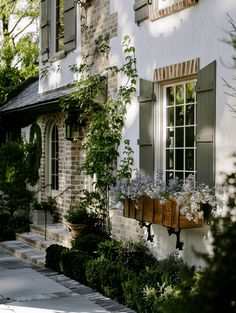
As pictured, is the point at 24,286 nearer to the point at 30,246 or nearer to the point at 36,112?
the point at 30,246

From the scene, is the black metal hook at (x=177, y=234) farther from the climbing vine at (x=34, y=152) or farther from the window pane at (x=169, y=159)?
the climbing vine at (x=34, y=152)

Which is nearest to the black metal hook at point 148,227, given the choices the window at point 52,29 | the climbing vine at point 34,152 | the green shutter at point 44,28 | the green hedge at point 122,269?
the green hedge at point 122,269

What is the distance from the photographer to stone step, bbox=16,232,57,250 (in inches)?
394

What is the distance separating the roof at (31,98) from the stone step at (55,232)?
2470mm

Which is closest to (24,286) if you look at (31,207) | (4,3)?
(31,207)

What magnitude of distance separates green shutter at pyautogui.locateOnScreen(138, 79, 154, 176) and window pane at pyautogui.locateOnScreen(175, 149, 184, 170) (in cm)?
37

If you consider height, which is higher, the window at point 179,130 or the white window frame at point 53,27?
the white window frame at point 53,27

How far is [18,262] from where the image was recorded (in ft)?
30.7

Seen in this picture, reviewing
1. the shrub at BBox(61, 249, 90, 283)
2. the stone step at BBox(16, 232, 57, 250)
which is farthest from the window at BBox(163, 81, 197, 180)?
the stone step at BBox(16, 232, 57, 250)

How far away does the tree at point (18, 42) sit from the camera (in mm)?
19297

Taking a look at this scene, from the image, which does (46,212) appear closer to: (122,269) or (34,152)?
(34,152)

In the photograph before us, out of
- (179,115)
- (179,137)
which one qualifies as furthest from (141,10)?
(179,137)

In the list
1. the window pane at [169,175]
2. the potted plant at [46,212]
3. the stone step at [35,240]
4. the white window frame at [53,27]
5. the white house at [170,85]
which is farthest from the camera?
the white window frame at [53,27]

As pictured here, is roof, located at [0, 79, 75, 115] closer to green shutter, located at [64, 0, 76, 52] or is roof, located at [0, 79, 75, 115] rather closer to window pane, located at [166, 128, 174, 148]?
green shutter, located at [64, 0, 76, 52]
